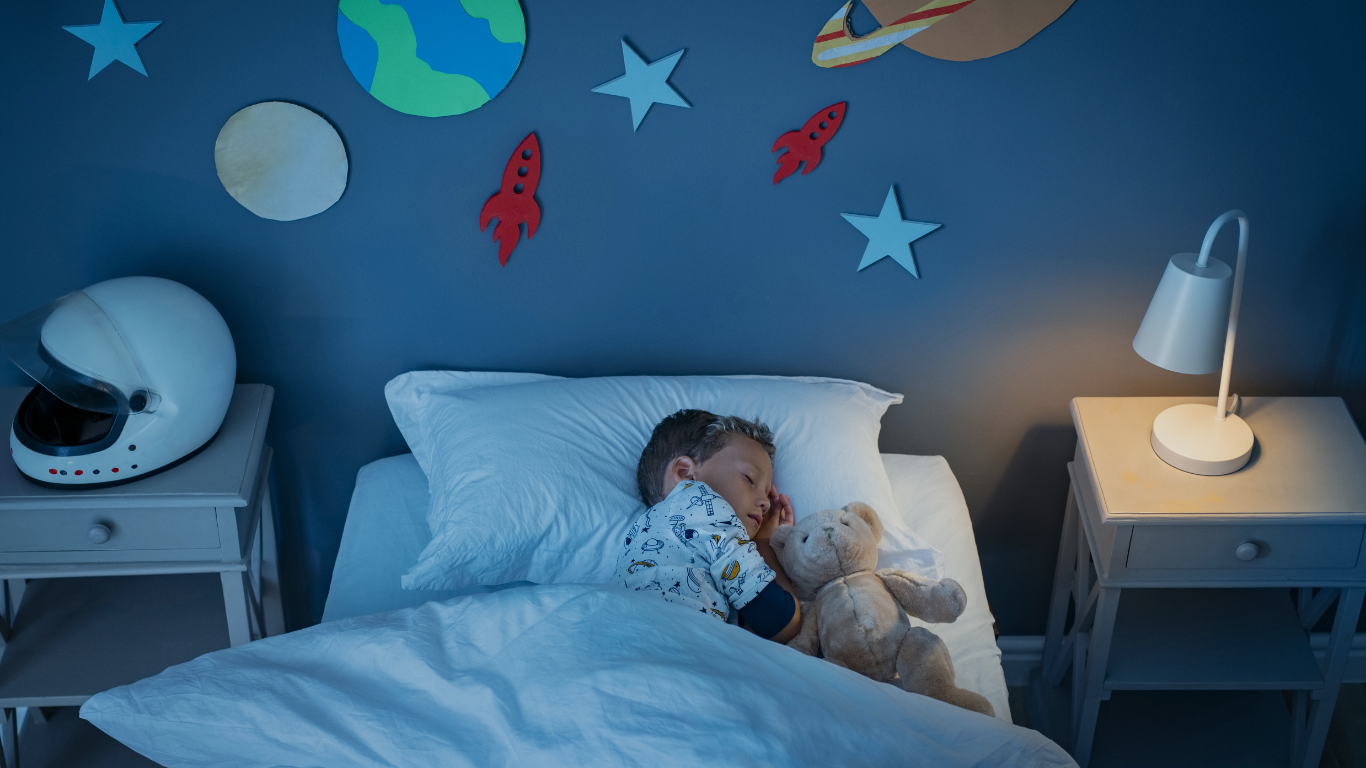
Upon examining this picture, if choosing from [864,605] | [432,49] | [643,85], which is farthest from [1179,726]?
[432,49]

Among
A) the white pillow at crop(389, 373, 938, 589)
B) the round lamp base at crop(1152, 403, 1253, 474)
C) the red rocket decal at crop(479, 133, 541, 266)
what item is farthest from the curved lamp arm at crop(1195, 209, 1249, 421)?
the red rocket decal at crop(479, 133, 541, 266)

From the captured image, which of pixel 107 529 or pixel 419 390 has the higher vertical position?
pixel 419 390

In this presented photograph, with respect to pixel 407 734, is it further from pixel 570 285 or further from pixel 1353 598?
pixel 1353 598

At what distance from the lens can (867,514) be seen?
153 centimetres

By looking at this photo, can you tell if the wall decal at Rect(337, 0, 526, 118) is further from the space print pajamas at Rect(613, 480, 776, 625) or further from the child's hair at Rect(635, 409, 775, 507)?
the space print pajamas at Rect(613, 480, 776, 625)

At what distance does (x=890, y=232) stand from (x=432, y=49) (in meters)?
0.84

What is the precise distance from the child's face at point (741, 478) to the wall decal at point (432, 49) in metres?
0.70

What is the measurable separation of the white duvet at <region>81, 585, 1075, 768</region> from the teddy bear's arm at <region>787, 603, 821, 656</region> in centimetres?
17

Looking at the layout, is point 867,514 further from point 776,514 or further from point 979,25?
point 979,25

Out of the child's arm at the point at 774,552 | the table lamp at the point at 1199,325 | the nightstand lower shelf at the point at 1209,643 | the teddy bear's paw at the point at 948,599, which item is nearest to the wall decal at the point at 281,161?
the child's arm at the point at 774,552

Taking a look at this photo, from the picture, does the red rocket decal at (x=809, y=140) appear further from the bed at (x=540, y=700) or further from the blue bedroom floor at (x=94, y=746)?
the blue bedroom floor at (x=94, y=746)

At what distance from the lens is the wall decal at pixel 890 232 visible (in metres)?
1.76

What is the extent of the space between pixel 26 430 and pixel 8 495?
0.10 meters

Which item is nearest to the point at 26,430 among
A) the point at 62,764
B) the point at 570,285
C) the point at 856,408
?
the point at 62,764
